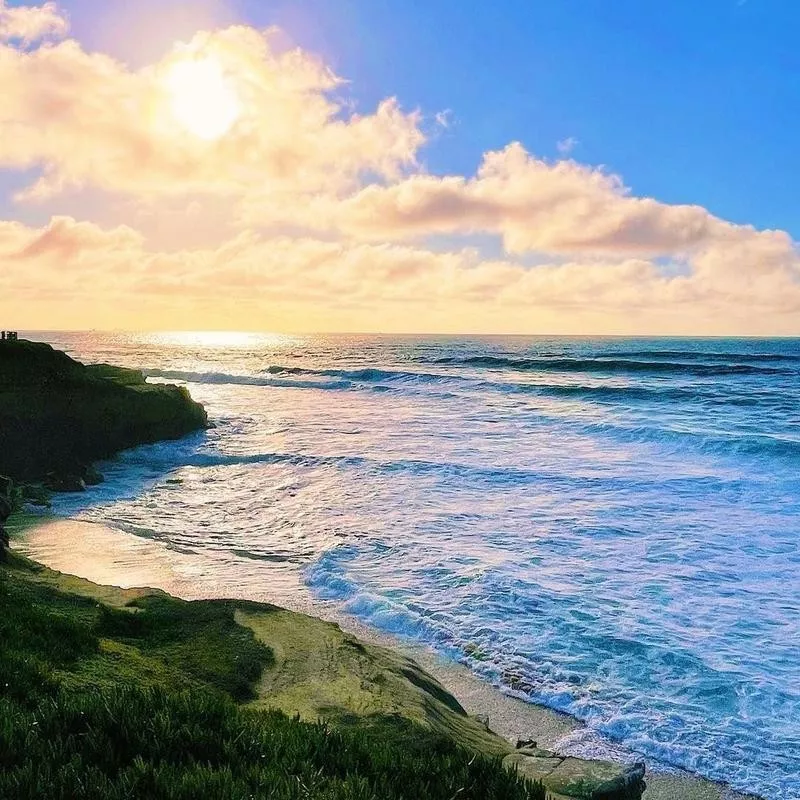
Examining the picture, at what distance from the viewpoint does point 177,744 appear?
12.4 ft

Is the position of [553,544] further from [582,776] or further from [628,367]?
[628,367]

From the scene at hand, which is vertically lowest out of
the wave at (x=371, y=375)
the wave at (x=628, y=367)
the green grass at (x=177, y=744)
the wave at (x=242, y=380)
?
the green grass at (x=177, y=744)

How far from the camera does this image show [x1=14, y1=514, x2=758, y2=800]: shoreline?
6354mm

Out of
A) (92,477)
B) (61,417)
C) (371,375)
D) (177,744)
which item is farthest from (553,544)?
(371,375)

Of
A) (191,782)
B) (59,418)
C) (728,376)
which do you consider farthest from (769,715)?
(728,376)

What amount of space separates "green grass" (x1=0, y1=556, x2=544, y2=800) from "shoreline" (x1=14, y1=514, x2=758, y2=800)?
2591 mm

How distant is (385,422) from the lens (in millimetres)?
33062

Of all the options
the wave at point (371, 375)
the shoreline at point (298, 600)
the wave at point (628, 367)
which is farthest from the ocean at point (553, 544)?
the wave at point (628, 367)

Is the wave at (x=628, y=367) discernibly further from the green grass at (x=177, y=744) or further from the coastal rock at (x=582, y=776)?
the green grass at (x=177, y=744)

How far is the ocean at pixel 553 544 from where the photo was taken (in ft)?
25.2

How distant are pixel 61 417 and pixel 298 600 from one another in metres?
15.0

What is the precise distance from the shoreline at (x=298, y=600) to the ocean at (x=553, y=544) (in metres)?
0.18

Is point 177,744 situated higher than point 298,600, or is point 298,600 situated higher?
point 177,744

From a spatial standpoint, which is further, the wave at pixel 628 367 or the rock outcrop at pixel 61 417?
the wave at pixel 628 367
